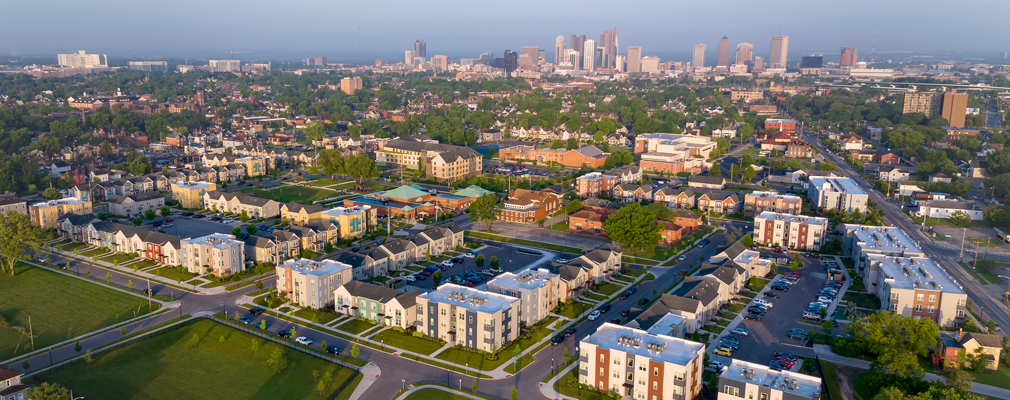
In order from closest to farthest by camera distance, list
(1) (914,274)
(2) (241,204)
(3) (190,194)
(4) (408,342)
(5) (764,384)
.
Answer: (5) (764,384), (4) (408,342), (1) (914,274), (2) (241,204), (3) (190,194)

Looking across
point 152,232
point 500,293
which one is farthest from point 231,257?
point 500,293

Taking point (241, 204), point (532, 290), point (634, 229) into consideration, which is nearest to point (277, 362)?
point (532, 290)

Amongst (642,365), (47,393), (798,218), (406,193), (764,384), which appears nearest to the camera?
(47,393)

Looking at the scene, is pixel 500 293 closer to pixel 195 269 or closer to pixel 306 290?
pixel 306 290

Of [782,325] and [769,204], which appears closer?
[782,325]

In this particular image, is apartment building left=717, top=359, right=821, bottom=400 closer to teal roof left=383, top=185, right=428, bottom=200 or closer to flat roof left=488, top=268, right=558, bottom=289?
flat roof left=488, top=268, right=558, bottom=289

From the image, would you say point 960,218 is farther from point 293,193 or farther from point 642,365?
point 293,193
